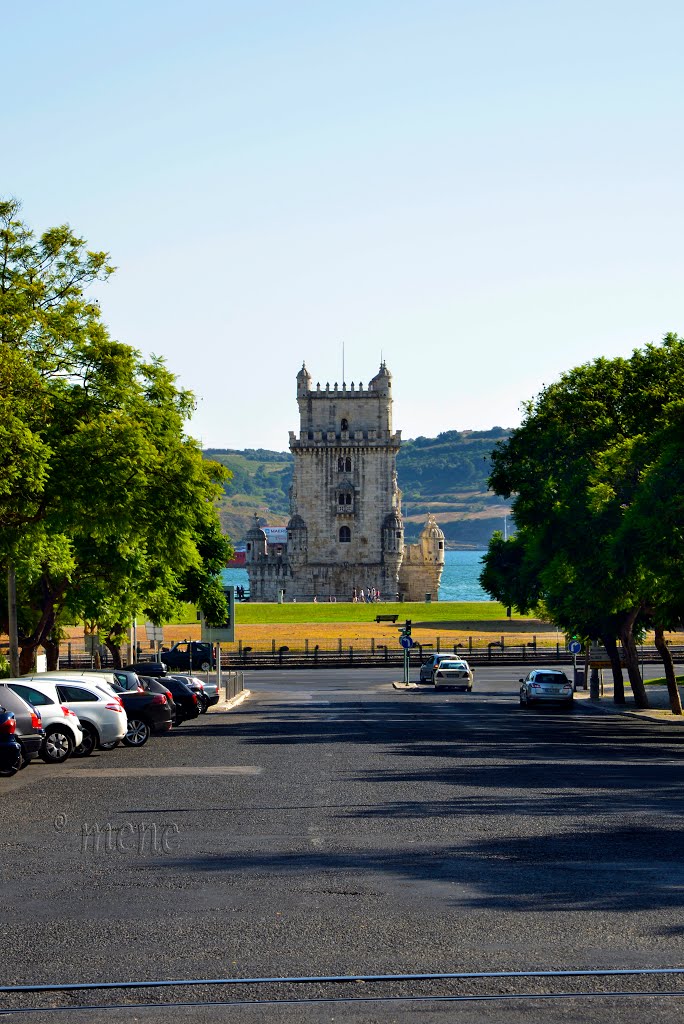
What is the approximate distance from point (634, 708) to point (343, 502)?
114 m

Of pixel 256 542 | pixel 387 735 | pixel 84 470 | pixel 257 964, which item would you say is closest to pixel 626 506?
pixel 387 735

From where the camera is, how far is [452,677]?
6116 centimetres

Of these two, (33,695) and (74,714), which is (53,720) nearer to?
(33,695)

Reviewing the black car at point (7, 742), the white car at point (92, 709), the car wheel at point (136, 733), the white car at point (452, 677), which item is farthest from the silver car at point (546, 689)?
the black car at point (7, 742)

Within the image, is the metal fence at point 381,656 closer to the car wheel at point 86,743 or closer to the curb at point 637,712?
the curb at point 637,712

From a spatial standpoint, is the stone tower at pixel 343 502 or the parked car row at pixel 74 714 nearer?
the parked car row at pixel 74 714

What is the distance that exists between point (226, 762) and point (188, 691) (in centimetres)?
1403

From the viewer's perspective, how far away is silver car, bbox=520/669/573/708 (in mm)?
47625

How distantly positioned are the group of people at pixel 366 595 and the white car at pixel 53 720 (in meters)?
130

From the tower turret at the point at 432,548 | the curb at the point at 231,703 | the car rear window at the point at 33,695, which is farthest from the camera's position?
the tower turret at the point at 432,548

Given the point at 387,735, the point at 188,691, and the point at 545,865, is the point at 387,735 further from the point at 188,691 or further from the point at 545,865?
the point at 545,865

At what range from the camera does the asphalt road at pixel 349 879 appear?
9.33 metres

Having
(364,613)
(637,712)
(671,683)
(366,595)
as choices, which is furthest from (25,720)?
(366,595)

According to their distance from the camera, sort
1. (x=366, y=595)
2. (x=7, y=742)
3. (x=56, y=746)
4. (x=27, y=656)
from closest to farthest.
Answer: (x=7, y=742)
(x=56, y=746)
(x=27, y=656)
(x=366, y=595)
